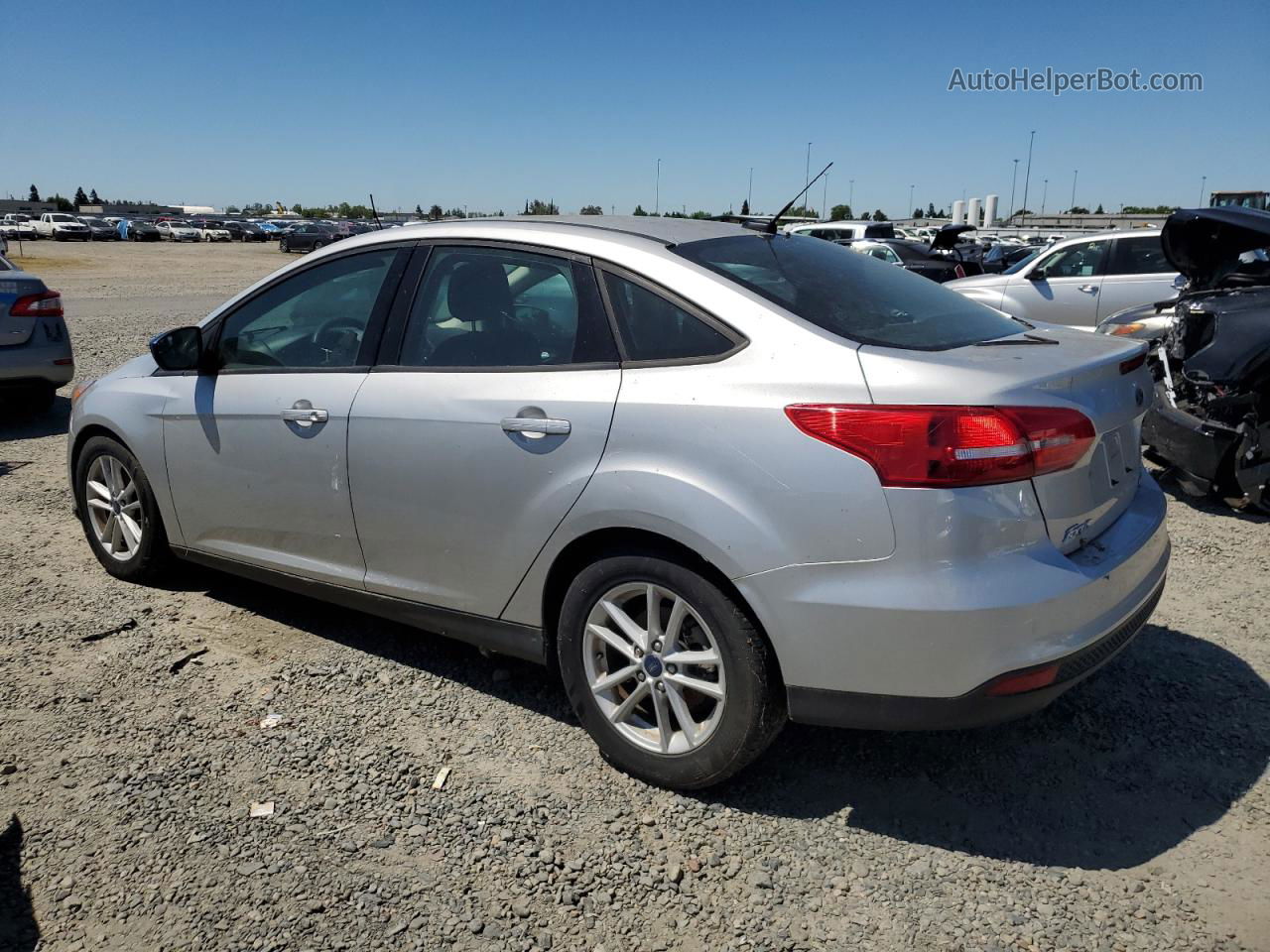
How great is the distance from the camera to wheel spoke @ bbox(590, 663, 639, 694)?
3127 millimetres

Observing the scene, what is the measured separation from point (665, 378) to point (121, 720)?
2368mm

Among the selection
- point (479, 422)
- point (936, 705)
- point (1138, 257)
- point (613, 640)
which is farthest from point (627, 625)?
point (1138, 257)

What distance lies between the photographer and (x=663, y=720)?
3.10 metres

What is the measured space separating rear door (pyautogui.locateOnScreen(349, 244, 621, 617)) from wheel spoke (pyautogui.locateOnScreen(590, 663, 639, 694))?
0.44 metres

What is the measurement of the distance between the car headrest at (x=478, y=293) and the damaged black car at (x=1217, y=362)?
4.54 metres

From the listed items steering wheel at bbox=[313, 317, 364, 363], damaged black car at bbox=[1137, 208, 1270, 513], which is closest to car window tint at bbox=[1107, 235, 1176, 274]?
damaged black car at bbox=[1137, 208, 1270, 513]

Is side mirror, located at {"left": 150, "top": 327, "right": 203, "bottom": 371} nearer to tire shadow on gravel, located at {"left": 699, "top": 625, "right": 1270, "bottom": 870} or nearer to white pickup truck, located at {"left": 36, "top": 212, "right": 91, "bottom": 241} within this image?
tire shadow on gravel, located at {"left": 699, "top": 625, "right": 1270, "bottom": 870}

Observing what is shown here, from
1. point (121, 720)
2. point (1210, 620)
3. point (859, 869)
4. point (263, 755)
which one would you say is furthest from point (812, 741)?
point (121, 720)

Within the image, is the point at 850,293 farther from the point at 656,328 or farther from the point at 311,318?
the point at 311,318

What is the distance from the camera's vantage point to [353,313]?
12.8 ft

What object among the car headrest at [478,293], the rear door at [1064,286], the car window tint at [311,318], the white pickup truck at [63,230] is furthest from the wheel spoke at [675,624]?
the white pickup truck at [63,230]

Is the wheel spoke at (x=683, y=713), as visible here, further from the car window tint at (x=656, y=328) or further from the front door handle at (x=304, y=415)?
the front door handle at (x=304, y=415)

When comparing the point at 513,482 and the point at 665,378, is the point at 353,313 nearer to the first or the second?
the point at 513,482

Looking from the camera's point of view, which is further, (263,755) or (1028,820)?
(263,755)
